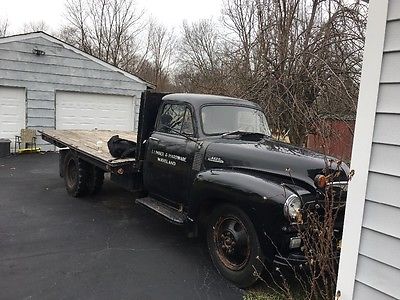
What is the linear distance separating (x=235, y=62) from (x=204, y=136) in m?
6.07

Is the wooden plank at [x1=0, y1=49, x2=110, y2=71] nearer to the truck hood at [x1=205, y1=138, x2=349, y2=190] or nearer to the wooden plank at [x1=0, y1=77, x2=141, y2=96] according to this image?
the wooden plank at [x1=0, y1=77, x2=141, y2=96]

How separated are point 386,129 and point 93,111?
1297cm

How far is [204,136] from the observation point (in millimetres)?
4750

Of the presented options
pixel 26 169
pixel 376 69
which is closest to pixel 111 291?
pixel 376 69

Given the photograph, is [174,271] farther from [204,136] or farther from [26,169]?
[26,169]

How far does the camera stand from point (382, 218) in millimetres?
2115

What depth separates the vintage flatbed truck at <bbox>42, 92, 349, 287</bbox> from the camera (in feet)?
11.4

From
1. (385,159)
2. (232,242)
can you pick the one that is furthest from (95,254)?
(385,159)

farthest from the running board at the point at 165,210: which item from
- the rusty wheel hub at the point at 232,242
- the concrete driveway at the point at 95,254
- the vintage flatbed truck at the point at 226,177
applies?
the rusty wheel hub at the point at 232,242

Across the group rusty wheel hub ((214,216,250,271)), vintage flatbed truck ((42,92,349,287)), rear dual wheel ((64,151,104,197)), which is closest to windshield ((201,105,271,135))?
vintage flatbed truck ((42,92,349,287))

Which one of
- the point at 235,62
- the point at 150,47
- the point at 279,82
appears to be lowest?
the point at 279,82

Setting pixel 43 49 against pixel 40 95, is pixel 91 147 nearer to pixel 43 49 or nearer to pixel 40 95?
pixel 40 95

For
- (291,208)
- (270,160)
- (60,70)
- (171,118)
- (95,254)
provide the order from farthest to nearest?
(60,70), (171,118), (95,254), (270,160), (291,208)

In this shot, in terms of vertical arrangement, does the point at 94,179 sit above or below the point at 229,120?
below
